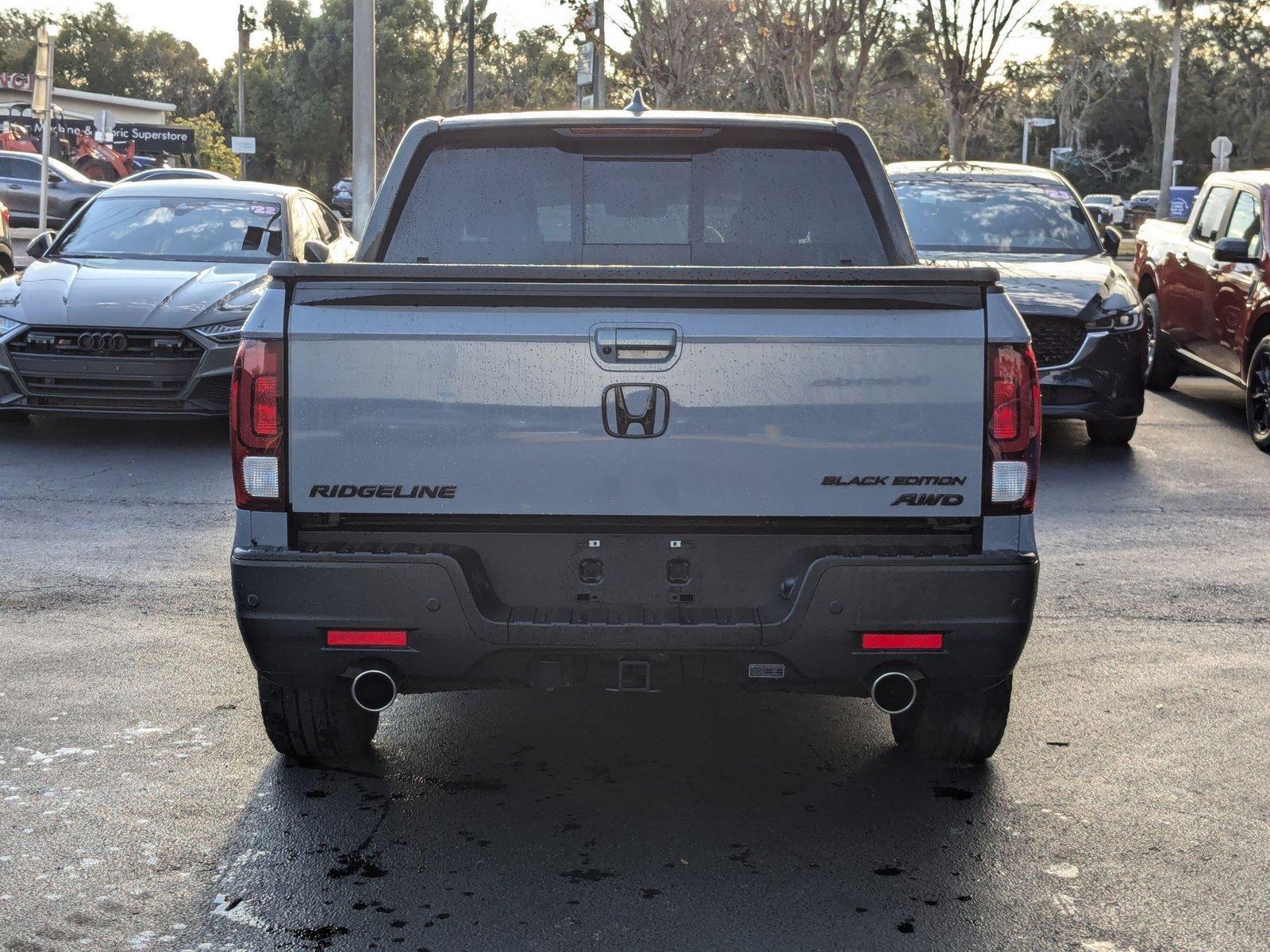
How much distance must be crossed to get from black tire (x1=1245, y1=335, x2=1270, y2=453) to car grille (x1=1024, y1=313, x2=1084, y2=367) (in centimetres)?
170

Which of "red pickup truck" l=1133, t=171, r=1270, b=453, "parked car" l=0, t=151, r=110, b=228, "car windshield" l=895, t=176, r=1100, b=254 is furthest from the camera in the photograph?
"parked car" l=0, t=151, r=110, b=228

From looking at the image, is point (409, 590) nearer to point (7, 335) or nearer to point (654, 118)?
point (654, 118)

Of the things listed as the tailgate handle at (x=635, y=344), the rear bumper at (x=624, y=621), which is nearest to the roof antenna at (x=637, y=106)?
the tailgate handle at (x=635, y=344)

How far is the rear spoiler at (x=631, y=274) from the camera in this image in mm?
4027

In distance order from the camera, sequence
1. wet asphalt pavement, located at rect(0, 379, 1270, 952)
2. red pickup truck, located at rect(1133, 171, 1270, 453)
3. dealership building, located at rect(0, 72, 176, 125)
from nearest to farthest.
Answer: wet asphalt pavement, located at rect(0, 379, 1270, 952)
red pickup truck, located at rect(1133, 171, 1270, 453)
dealership building, located at rect(0, 72, 176, 125)

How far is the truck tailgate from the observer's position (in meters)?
4.05

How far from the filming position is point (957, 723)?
482 cm

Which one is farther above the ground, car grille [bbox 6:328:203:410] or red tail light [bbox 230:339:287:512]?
red tail light [bbox 230:339:287:512]

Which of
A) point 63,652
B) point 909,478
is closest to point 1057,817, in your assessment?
point 909,478

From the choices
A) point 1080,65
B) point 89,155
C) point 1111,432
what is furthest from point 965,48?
point 1080,65

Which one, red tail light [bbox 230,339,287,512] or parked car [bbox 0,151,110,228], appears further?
parked car [bbox 0,151,110,228]

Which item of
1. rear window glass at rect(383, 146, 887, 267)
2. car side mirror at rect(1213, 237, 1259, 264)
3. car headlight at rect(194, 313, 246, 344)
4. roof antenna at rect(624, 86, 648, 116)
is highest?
roof antenna at rect(624, 86, 648, 116)

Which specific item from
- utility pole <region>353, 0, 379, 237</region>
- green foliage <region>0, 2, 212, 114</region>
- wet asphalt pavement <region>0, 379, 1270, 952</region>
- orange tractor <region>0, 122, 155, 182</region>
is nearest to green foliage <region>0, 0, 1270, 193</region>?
green foliage <region>0, 2, 212, 114</region>

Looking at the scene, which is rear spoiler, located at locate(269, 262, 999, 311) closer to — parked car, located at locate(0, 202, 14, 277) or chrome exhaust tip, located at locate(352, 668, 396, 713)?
chrome exhaust tip, located at locate(352, 668, 396, 713)
